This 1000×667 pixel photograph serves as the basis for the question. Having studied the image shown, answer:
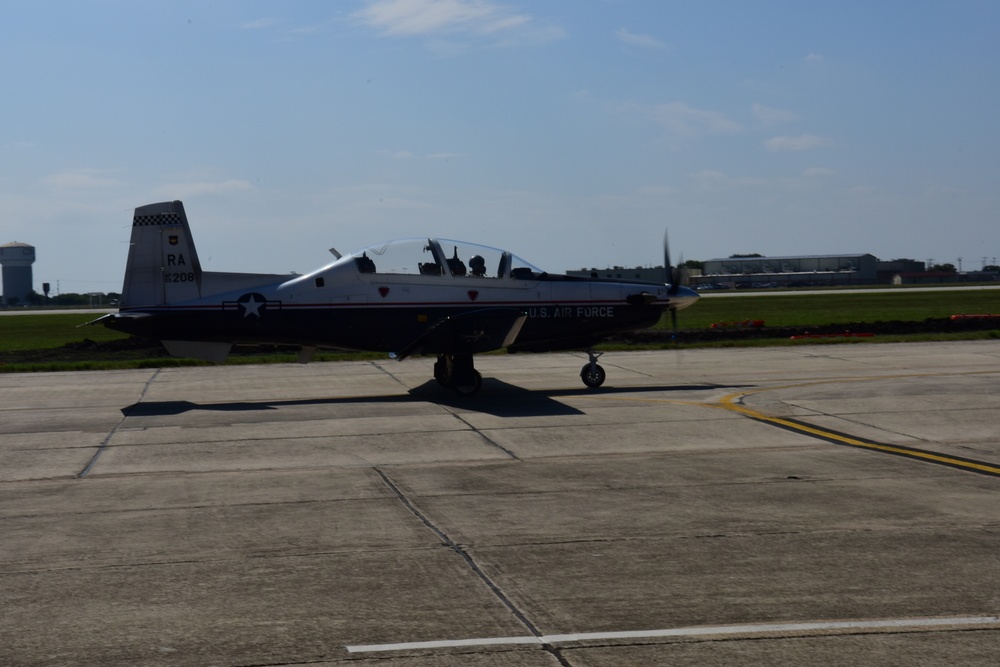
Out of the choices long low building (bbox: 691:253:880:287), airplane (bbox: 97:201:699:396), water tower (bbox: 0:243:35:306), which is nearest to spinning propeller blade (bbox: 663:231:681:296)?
airplane (bbox: 97:201:699:396)

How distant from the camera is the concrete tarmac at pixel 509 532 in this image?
18.4ft

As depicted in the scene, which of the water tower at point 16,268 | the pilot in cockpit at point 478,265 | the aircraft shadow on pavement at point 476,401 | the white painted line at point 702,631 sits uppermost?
the water tower at point 16,268

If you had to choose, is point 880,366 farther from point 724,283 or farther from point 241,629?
point 724,283

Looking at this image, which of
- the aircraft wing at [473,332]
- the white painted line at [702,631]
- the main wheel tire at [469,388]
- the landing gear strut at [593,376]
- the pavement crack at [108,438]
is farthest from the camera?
the landing gear strut at [593,376]

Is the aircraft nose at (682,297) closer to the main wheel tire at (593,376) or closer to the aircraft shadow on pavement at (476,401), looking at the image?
the aircraft shadow on pavement at (476,401)

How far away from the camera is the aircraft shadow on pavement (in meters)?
16.3

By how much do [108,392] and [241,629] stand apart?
15039mm

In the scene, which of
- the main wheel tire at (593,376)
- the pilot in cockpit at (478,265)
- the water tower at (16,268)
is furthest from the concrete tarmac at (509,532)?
the water tower at (16,268)

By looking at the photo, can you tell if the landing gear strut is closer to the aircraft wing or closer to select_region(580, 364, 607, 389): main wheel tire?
select_region(580, 364, 607, 389): main wheel tire

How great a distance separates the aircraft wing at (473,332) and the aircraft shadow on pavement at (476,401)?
0.90 metres

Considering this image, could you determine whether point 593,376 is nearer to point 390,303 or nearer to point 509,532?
point 390,303

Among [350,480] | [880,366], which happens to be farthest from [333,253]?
[880,366]

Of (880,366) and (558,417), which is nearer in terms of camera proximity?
(558,417)

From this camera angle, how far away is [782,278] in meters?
157
